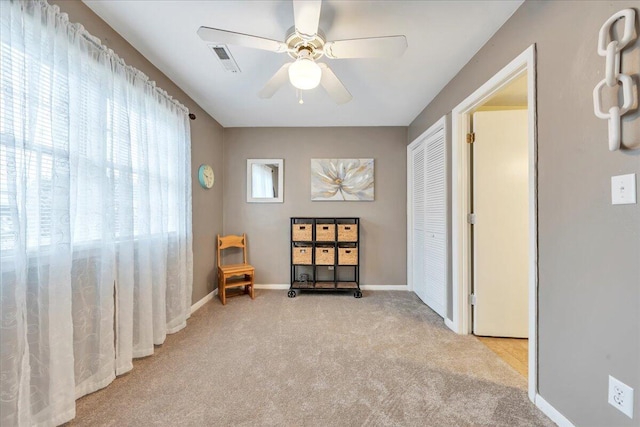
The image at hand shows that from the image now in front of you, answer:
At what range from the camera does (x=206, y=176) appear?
3102 millimetres

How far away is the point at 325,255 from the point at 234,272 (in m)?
1.19

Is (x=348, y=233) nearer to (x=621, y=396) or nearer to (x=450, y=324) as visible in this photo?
(x=450, y=324)

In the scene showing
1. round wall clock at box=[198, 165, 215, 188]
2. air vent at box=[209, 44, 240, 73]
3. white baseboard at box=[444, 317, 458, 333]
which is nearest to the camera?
air vent at box=[209, 44, 240, 73]

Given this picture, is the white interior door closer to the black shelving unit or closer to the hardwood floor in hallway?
the hardwood floor in hallway

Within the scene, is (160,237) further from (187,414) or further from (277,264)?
(277,264)

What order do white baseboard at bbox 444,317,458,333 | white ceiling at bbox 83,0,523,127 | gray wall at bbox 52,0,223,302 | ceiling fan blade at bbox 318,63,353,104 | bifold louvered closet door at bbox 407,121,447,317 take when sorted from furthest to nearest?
1. bifold louvered closet door at bbox 407,121,447,317
2. white baseboard at bbox 444,317,458,333
3. gray wall at bbox 52,0,223,302
4. ceiling fan blade at bbox 318,63,353,104
5. white ceiling at bbox 83,0,523,127

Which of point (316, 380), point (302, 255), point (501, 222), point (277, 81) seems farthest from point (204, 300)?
point (501, 222)

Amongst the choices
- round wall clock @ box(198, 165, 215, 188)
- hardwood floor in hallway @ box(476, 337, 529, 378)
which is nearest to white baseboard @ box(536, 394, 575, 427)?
hardwood floor in hallway @ box(476, 337, 529, 378)

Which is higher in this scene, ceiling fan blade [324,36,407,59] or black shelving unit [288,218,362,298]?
ceiling fan blade [324,36,407,59]

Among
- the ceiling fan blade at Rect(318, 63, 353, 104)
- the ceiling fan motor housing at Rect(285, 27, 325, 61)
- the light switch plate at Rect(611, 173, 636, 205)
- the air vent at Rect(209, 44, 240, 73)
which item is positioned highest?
the air vent at Rect(209, 44, 240, 73)

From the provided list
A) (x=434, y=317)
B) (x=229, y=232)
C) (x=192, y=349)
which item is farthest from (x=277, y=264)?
(x=434, y=317)

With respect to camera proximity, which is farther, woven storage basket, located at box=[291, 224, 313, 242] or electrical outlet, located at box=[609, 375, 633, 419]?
woven storage basket, located at box=[291, 224, 313, 242]

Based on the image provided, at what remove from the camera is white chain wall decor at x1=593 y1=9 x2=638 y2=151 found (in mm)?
950

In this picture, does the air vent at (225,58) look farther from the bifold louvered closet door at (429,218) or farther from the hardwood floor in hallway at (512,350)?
the hardwood floor in hallway at (512,350)
